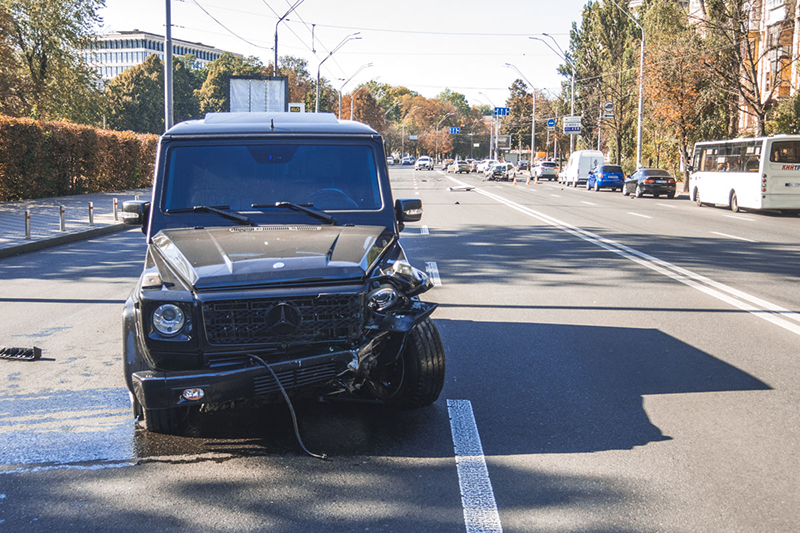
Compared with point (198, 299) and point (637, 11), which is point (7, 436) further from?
point (637, 11)

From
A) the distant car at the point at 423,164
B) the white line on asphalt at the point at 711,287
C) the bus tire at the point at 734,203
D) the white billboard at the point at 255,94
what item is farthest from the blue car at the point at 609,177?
the distant car at the point at 423,164

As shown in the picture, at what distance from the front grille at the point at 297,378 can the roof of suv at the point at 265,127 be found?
81.8 inches

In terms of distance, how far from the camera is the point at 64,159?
2792 centimetres

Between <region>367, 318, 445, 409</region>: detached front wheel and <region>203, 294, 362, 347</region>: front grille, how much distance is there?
25.0 inches

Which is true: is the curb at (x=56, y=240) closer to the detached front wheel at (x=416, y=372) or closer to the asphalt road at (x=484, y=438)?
the asphalt road at (x=484, y=438)

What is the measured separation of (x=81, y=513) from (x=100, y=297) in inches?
255

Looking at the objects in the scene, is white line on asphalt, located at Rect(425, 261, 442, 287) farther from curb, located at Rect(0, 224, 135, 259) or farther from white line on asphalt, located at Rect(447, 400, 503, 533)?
curb, located at Rect(0, 224, 135, 259)

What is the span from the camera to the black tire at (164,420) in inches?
174

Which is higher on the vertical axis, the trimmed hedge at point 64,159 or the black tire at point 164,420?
the trimmed hedge at point 64,159

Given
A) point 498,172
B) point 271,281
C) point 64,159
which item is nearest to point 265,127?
point 271,281

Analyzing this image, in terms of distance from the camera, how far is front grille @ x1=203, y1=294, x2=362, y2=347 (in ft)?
13.4

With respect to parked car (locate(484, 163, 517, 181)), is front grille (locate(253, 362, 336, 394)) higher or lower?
lower

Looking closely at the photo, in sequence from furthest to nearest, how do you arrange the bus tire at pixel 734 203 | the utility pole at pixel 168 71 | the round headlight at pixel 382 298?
1. the bus tire at pixel 734 203
2. the utility pole at pixel 168 71
3. the round headlight at pixel 382 298

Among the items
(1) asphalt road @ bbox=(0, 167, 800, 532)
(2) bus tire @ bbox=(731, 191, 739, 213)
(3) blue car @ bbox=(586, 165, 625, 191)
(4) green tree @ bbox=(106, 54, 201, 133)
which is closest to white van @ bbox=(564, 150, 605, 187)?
(3) blue car @ bbox=(586, 165, 625, 191)
